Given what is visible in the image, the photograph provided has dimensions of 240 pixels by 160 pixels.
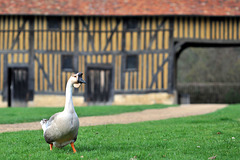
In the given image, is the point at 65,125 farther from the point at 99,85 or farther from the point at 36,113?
the point at 99,85

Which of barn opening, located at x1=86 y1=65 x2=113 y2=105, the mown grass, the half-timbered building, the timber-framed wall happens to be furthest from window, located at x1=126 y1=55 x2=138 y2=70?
the mown grass

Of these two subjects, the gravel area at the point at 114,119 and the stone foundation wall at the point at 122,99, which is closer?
the gravel area at the point at 114,119

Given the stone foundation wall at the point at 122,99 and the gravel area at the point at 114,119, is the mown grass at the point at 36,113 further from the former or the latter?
the stone foundation wall at the point at 122,99

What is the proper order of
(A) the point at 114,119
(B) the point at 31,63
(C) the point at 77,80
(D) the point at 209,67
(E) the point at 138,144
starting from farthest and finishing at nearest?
(D) the point at 209,67 < (B) the point at 31,63 < (A) the point at 114,119 < (E) the point at 138,144 < (C) the point at 77,80

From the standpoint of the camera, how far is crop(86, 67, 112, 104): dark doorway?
23.3 m

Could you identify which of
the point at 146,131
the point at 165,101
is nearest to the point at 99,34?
the point at 165,101

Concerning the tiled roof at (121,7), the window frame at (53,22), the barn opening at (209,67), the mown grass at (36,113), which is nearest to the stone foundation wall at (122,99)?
the mown grass at (36,113)

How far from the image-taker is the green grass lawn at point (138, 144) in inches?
283

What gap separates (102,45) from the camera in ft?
76.0

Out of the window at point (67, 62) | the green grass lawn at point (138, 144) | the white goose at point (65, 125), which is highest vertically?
the window at point (67, 62)

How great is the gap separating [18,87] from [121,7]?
7.30 meters

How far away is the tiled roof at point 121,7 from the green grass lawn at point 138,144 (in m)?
12.4

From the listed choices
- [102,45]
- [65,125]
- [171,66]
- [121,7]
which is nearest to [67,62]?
[102,45]

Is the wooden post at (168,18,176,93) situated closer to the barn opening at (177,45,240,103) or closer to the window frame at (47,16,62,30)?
the window frame at (47,16,62,30)
